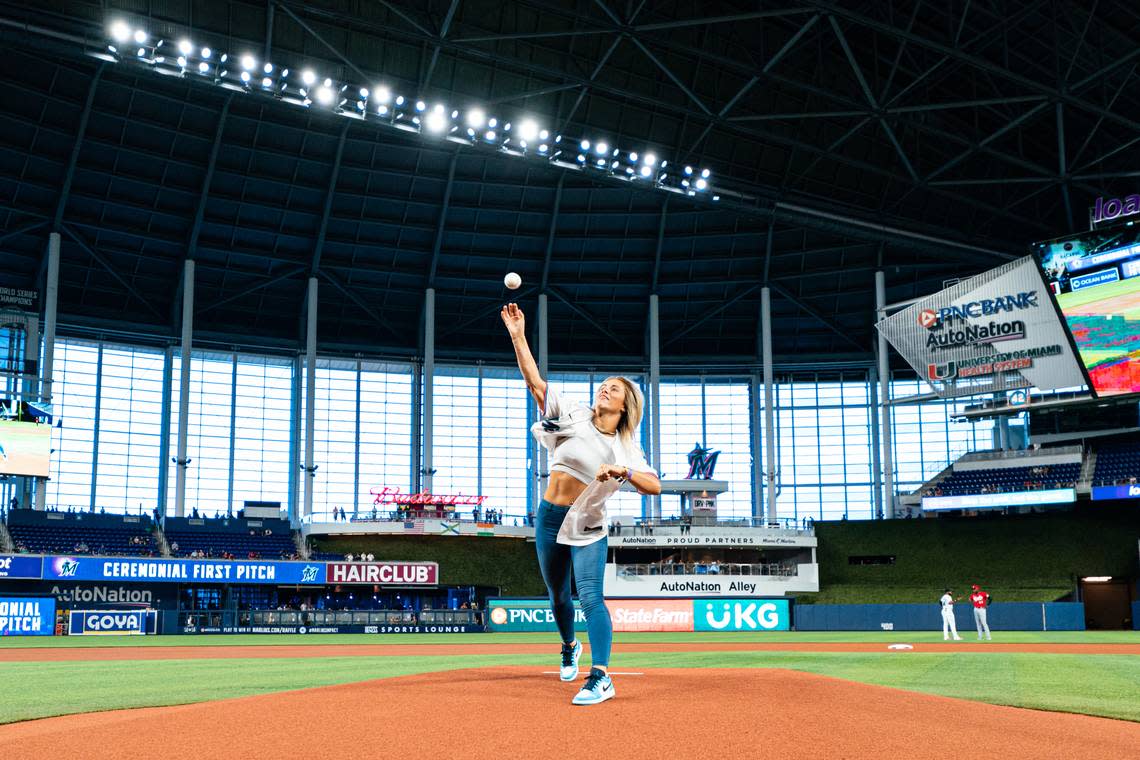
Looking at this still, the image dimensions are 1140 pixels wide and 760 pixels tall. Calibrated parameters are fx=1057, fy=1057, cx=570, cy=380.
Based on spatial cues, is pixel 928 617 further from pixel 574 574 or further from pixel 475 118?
pixel 574 574

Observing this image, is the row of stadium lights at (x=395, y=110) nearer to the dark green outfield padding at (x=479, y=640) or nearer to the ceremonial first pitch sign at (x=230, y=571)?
the ceremonial first pitch sign at (x=230, y=571)

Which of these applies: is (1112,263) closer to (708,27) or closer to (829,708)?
(708,27)

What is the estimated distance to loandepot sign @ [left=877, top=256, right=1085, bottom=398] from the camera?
Result: 137 feet

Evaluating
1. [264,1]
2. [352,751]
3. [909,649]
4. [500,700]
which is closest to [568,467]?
[500,700]

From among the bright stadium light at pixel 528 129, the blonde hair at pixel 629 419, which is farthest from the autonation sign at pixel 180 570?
the blonde hair at pixel 629 419

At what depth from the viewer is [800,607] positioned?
43.7 meters

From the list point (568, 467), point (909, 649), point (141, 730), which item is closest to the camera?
point (141, 730)

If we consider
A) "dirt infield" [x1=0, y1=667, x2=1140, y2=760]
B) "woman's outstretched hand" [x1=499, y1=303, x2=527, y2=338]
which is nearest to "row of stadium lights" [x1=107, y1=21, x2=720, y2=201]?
"woman's outstretched hand" [x1=499, y1=303, x2=527, y2=338]

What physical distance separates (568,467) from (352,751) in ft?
10.0

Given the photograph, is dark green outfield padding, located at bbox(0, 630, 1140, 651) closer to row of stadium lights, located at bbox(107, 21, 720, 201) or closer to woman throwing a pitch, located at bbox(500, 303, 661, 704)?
row of stadium lights, located at bbox(107, 21, 720, 201)

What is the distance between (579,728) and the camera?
6.09m

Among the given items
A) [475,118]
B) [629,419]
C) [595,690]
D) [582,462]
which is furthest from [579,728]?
[475,118]

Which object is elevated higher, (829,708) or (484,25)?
(484,25)

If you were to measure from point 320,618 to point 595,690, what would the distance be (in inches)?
1474
